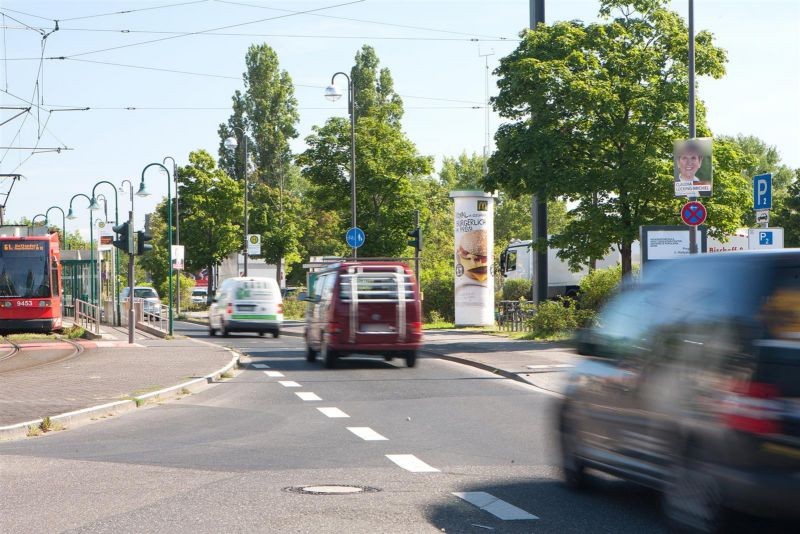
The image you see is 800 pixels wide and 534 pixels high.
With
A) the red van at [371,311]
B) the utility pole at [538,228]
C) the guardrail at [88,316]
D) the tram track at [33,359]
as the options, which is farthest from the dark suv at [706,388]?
the guardrail at [88,316]

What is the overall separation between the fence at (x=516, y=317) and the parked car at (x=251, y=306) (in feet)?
23.4

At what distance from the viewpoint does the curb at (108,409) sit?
11945 millimetres

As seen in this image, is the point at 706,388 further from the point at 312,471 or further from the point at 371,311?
the point at 371,311

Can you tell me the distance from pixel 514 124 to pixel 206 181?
46438 mm

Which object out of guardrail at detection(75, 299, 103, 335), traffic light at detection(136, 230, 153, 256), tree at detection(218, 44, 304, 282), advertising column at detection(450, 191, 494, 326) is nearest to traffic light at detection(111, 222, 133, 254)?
traffic light at detection(136, 230, 153, 256)

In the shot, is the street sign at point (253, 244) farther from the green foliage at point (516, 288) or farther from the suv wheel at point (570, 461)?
the suv wheel at point (570, 461)

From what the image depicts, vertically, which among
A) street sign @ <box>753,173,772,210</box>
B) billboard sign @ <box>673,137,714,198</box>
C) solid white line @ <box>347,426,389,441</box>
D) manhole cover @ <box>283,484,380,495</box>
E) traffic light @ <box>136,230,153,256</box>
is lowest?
solid white line @ <box>347,426,389,441</box>

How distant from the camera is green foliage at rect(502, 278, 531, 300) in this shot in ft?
160

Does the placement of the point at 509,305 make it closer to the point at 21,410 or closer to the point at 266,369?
the point at 266,369

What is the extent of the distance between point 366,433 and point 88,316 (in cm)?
2830

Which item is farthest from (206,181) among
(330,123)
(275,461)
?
(275,461)

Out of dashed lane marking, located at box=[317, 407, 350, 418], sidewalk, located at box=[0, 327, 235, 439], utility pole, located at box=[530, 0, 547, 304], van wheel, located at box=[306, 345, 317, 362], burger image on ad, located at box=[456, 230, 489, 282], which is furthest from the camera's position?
burger image on ad, located at box=[456, 230, 489, 282]

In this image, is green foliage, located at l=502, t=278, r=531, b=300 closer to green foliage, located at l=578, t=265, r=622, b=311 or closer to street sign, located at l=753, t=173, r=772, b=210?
green foliage, located at l=578, t=265, r=622, b=311

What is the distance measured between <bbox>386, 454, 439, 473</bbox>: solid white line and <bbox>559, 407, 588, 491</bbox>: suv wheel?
4.34 feet
